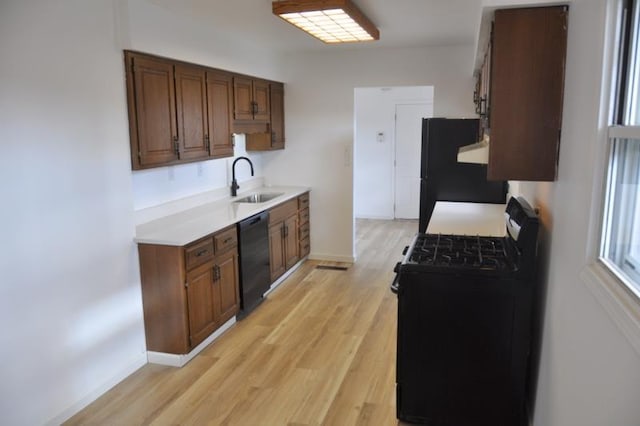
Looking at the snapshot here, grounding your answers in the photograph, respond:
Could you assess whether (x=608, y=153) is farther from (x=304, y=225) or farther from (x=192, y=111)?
(x=304, y=225)

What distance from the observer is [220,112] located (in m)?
4.35

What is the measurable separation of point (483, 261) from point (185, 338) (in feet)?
7.01

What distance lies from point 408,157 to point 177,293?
5.88m

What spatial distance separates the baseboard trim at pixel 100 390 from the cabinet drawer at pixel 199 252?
0.76m

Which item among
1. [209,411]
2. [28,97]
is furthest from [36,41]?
[209,411]

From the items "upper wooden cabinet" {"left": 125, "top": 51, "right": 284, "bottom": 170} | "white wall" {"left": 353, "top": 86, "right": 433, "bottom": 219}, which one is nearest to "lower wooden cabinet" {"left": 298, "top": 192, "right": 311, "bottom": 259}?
"upper wooden cabinet" {"left": 125, "top": 51, "right": 284, "bottom": 170}

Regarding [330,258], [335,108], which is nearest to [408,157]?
[335,108]

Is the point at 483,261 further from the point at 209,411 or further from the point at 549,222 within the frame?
the point at 209,411

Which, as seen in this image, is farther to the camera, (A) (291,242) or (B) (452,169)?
(A) (291,242)

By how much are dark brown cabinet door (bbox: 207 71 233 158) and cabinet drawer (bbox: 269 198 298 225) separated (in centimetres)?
76

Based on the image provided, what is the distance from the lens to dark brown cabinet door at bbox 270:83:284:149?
560 centimetres

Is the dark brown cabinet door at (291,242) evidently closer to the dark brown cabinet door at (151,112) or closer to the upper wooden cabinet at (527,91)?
the dark brown cabinet door at (151,112)

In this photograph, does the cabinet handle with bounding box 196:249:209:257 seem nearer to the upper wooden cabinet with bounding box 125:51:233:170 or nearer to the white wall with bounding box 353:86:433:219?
the upper wooden cabinet with bounding box 125:51:233:170

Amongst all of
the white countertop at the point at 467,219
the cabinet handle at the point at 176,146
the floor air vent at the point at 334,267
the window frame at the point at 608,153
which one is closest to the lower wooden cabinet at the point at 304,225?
the floor air vent at the point at 334,267
